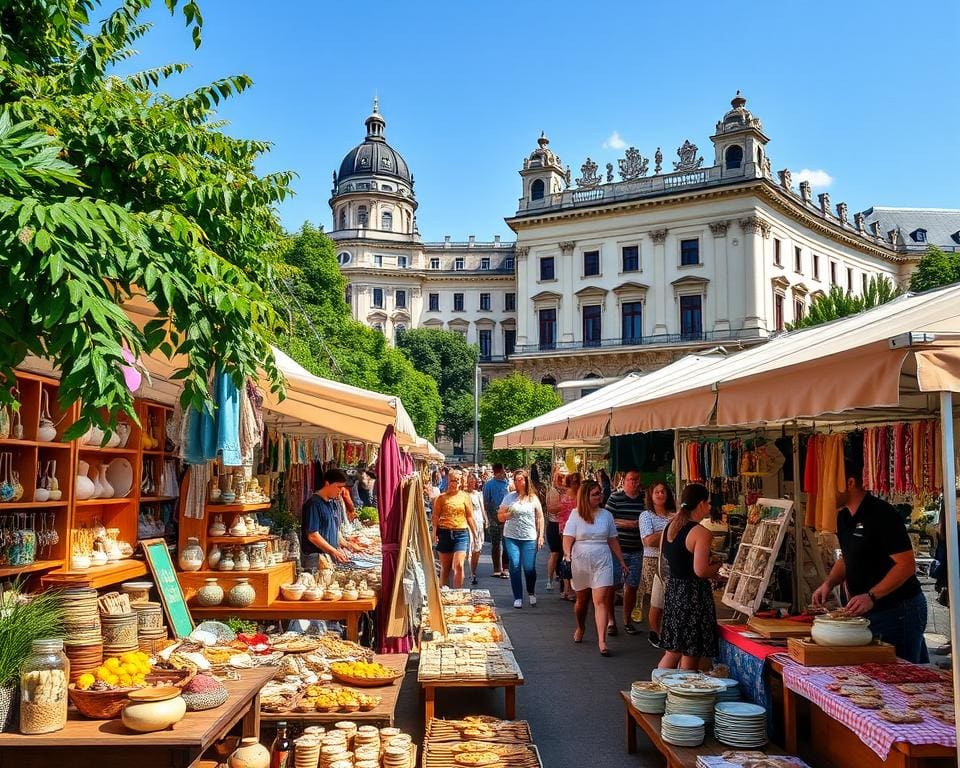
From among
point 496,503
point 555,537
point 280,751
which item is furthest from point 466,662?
point 496,503

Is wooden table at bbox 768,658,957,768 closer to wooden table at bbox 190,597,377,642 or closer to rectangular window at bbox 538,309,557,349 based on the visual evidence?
wooden table at bbox 190,597,377,642

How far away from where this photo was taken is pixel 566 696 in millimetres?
7133

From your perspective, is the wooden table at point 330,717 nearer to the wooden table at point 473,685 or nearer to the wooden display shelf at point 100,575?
the wooden table at point 473,685

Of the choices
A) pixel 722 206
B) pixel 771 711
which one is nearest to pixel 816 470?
pixel 771 711

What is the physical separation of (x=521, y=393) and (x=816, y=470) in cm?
4155

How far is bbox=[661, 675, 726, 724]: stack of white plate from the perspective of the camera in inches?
203

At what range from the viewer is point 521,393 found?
4897 centimetres

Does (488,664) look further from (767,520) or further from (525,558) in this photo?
(525,558)

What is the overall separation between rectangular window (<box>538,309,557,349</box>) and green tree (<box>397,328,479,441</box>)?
44.5ft

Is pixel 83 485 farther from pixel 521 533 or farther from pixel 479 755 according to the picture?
pixel 521 533

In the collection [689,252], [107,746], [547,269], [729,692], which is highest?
[689,252]

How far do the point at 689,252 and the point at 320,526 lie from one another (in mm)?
48043

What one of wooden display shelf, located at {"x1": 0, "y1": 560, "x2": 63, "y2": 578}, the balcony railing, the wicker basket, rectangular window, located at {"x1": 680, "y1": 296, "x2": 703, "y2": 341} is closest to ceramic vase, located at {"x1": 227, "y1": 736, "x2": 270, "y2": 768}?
the wicker basket

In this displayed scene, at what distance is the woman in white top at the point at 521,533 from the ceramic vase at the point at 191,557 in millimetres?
4827
